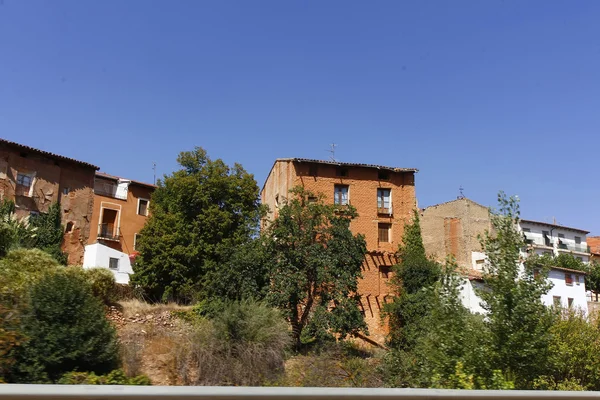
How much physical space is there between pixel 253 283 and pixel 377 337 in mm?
11504

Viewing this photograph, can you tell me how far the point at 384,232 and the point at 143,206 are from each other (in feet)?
72.1

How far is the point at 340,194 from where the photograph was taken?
133 feet

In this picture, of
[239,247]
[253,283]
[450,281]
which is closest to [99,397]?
[450,281]

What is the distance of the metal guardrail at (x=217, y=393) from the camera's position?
3.92 meters

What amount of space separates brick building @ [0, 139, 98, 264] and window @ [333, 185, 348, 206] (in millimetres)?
19431

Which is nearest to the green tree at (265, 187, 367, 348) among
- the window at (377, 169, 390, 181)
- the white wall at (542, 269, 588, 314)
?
the window at (377, 169, 390, 181)

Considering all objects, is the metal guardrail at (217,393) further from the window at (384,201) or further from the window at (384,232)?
the window at (384,201)

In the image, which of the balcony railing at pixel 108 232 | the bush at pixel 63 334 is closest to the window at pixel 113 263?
the balcony railing at pixel 108 232

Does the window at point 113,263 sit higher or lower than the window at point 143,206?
lower

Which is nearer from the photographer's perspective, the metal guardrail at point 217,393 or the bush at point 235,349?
the metal guardrail at point 217,393

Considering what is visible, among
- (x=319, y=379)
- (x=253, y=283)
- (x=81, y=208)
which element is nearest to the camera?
(x=319, y=379)

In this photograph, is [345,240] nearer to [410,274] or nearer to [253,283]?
[253,283]

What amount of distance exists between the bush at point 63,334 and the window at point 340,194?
24.7 m

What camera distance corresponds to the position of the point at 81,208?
43.1 meters
